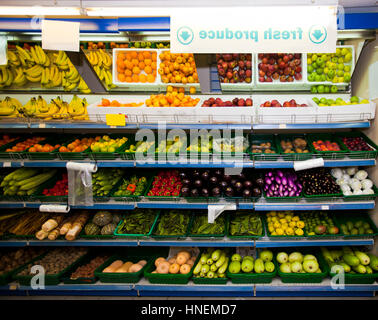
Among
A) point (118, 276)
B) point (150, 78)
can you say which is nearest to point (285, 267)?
point (118, 276)

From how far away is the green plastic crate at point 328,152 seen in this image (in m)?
3.20

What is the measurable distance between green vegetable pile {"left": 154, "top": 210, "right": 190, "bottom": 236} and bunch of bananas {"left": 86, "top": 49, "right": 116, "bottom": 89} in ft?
6.18

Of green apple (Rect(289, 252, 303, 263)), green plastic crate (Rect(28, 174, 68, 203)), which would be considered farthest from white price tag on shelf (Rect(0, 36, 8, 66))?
green apple (Rect(289, 252, 303, 263))

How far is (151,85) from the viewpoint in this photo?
11.9 ft

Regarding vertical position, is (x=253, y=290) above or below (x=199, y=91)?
below

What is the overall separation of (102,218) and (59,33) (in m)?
2.15

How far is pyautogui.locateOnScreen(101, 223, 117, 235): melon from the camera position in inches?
137

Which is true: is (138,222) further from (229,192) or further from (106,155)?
(229,192)

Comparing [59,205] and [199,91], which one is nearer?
[59,205]

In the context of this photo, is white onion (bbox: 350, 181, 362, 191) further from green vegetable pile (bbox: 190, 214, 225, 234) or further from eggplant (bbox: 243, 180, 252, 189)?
green vegetable pile (bbox: 190, 214, 225, 234)

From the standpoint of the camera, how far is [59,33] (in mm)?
2891

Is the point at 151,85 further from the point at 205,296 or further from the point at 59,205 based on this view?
the point at 205,296
